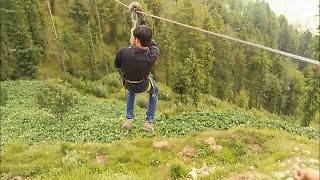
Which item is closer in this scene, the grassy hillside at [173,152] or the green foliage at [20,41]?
the grassy hillside at [173,152]

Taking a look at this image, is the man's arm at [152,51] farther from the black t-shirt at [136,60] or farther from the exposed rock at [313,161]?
the exposed rock at [313,161]

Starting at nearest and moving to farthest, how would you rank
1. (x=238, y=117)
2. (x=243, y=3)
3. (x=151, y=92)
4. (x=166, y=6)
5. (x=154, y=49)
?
1. (x=154, y=49)
2. (x=151, y=92)
3. (x=238, y=117)
4. (x=166, y=6)
5. (x=243, y=3)

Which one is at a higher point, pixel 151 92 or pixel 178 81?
pixel 151 92

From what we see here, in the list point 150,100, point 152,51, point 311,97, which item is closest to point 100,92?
point 311,97

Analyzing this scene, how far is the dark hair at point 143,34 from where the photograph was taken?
23.2 ft

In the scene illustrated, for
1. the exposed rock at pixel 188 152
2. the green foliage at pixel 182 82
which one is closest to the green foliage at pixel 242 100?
the green foliage at pixel 182 82

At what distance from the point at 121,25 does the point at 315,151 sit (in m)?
60.7

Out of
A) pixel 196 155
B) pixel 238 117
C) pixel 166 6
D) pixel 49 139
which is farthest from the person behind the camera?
pixel 166 6

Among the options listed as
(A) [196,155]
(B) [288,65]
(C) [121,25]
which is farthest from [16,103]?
(B) [288,65]

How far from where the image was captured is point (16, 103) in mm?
34094

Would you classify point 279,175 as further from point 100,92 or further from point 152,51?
point 100,92

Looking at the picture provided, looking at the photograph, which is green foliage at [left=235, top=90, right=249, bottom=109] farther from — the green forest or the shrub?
the shrub

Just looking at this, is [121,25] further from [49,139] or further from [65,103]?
[49,139]

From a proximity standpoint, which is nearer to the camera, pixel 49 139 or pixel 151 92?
pixel 151 92
